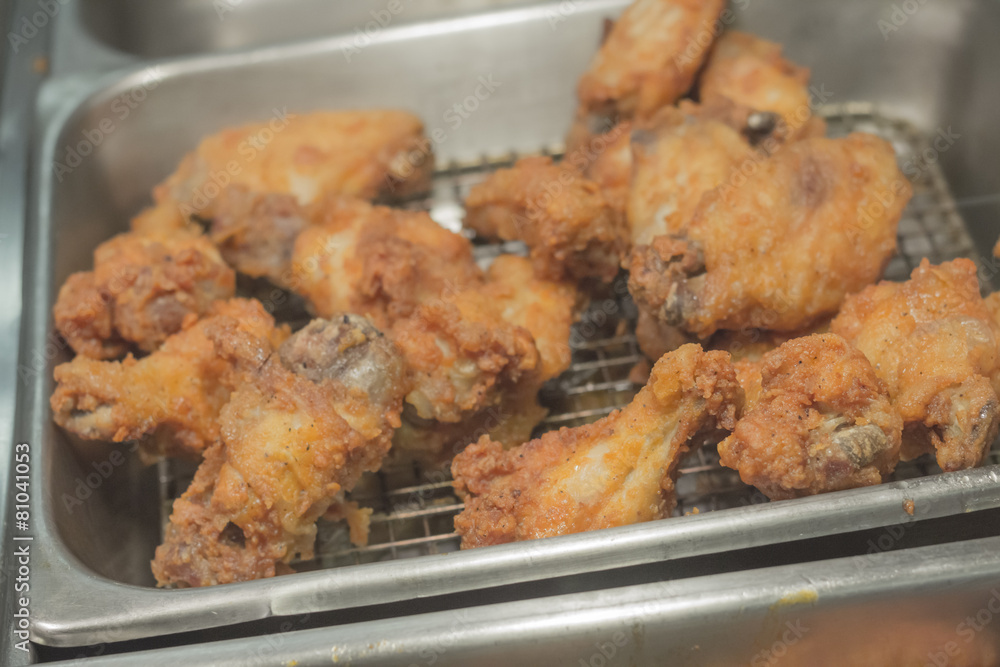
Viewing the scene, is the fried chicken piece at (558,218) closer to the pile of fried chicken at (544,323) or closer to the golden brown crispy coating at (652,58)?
the pile of fried chicken at (544,323)

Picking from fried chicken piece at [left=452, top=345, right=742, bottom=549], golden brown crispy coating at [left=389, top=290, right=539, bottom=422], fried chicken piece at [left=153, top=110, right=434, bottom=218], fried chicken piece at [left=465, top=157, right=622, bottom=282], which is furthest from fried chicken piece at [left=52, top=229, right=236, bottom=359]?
fried chicken piece at [left=452, top=345, right=742, bottom=549]

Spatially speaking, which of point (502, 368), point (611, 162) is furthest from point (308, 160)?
point (502, 368)

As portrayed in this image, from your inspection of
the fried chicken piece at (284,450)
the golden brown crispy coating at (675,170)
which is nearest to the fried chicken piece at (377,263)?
the fried chicken piece at (284,450)

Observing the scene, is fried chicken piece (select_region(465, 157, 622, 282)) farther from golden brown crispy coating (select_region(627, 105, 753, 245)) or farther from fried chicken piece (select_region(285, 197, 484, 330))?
fried chicken piece (select_region(285, 197, 484, 330))

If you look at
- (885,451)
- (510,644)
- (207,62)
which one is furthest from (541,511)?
(207,62)

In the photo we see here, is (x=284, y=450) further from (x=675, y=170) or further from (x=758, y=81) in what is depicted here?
(x=758, y=81)

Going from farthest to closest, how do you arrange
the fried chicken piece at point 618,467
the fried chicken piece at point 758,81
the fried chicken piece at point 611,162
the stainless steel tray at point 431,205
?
the fried chicken piece at point 758,81 → the fried chicken piece at point 611,162 → the fried chicken piece at point 618,467 → the stainless steel tray at point 431,205
